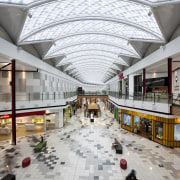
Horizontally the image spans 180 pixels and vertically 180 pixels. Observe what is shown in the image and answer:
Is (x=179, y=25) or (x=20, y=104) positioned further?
(x=20, y=104)

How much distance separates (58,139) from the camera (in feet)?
47.6

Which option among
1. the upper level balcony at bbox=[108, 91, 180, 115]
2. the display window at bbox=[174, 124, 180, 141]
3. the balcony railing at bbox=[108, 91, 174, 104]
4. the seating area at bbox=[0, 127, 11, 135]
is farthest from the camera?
the seating area at bbox=[0, 127, 11, 135]

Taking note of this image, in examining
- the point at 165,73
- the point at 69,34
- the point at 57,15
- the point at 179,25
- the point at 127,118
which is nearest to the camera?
the point at 179,25

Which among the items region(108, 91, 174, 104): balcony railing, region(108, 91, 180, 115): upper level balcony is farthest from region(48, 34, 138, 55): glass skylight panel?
region(108, 91, 180, 115): upper level balcony

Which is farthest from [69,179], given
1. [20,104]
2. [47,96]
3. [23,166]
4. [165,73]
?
[165,73]

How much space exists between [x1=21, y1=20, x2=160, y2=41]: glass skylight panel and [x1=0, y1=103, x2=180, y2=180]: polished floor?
13.1m

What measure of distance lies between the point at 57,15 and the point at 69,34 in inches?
145

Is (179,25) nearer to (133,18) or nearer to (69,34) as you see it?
(133,18)

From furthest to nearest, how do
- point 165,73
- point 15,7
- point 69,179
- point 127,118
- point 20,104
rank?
point 165,73
point 127,118
point 20,104
point 15,7
point 69,179

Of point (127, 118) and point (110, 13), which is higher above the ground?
point (110, 13)

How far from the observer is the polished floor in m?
7.91

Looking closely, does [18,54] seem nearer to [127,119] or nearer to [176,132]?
[127,119]

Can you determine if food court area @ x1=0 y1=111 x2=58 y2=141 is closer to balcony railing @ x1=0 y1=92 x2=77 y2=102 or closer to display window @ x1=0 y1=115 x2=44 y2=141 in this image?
display window @ x1=0 y1=115 x2=44 y2=141

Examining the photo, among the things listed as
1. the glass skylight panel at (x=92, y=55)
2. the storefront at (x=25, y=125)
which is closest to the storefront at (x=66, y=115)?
the storefront at (x=25, y=125)
